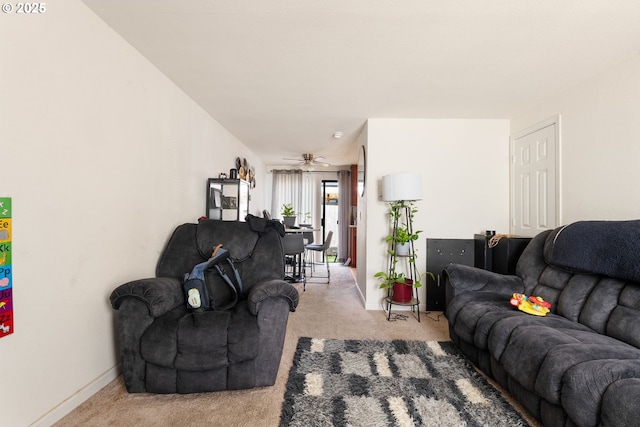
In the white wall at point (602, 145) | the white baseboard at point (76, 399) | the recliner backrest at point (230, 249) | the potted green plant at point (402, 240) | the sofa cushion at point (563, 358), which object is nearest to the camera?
the sofa cushion at point (563, 358)

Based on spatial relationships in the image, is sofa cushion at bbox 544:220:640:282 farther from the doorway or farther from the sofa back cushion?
the doorway

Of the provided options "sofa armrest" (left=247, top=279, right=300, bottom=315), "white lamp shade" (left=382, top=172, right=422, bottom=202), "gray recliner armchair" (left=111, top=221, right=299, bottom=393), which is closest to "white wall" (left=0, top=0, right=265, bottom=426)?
"gray recliner armchair" (left=111, top=221, right=299, bottom=393)

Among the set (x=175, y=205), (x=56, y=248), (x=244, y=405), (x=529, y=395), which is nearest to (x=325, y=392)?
(x=244, y=405)

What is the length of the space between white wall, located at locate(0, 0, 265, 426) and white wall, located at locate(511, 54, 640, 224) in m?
3.46

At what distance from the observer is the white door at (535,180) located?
2793mm

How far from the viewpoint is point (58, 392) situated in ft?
4.94

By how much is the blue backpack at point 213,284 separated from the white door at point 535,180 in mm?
2893

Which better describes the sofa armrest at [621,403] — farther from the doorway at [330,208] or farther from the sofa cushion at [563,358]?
the doorway at [330,208]

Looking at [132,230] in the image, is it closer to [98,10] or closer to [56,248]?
[56,248]

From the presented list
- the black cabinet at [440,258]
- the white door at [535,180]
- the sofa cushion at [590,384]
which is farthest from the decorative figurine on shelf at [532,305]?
the black cabinet at [440,258]

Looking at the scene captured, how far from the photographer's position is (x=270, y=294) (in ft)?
5.82

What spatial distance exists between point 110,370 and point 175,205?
1301 mm

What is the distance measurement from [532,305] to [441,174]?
1903 millimetres

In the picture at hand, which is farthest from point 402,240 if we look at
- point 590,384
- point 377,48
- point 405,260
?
point 590,384
